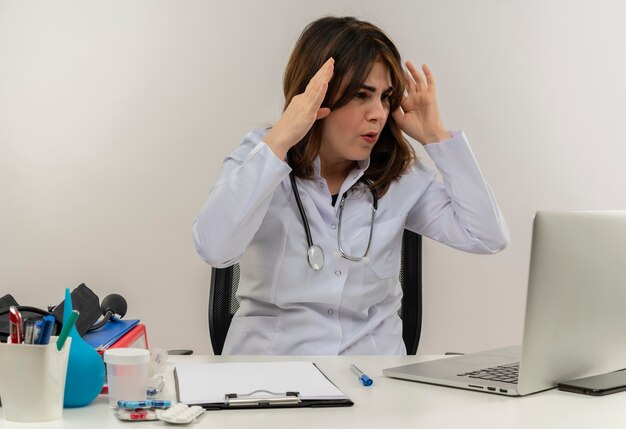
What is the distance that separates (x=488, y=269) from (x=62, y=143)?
5.05ft

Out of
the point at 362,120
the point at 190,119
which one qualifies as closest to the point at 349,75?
the point at 362,120

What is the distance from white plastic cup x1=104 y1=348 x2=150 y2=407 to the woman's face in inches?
33.3

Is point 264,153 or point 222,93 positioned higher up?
point 222,93

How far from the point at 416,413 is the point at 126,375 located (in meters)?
0.42

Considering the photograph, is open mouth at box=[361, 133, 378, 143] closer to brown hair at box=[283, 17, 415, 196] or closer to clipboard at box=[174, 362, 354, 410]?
brown hair at box=[283, 17, 415, 196]

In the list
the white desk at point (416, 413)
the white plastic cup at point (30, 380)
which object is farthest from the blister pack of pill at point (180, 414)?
the white plastic cup at point (30, 380)

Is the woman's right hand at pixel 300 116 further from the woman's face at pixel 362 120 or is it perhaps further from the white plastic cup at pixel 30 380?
the white plastic cup at pixel 30 380

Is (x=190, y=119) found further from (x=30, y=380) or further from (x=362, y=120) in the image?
(x=30, y=380)

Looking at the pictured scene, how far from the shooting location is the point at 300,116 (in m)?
1.70

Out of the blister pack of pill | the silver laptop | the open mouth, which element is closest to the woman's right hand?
the open mouth

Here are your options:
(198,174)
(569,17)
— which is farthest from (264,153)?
(569,17)

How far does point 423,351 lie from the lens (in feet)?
9.24

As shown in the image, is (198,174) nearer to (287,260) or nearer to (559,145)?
(287,260)

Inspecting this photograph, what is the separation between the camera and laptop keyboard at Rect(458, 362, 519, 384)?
131 centimetres
